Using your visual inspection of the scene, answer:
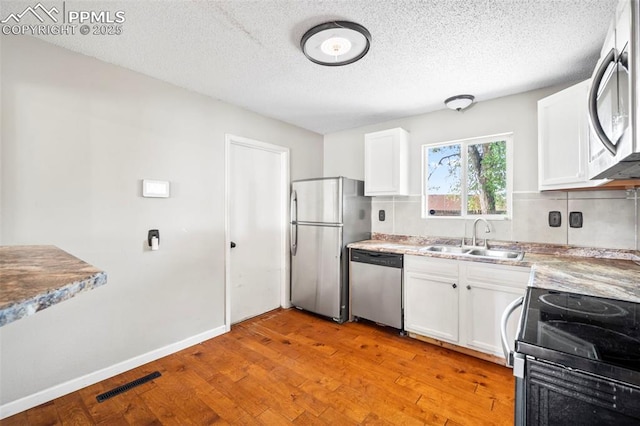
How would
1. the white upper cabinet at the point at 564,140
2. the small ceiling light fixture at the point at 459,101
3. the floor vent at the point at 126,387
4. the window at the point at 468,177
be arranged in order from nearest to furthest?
the floor vent at the point at 126,387 < the white upper cabinet at the point at 564,140 < the small ceiling light fixture at the point at 459,101 < the window at the point at 468,177

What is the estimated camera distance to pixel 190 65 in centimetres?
217

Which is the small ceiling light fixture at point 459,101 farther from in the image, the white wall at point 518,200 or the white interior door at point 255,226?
the white interior door at point 255,226

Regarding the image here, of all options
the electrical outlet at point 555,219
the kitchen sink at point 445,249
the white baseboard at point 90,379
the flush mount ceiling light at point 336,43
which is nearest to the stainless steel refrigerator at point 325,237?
the kitchen sink at point 445,249

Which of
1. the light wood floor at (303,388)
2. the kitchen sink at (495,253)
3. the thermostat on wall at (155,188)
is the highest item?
the thermostat on wall at (155,188)

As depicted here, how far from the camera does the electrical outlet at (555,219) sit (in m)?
2.46

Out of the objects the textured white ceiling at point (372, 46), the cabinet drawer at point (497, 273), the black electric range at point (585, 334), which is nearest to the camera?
the black electric range at point (585, 334)

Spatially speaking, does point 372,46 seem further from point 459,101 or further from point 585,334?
point 585,334

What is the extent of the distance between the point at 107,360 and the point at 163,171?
1526 mm

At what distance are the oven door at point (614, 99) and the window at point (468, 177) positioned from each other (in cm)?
176

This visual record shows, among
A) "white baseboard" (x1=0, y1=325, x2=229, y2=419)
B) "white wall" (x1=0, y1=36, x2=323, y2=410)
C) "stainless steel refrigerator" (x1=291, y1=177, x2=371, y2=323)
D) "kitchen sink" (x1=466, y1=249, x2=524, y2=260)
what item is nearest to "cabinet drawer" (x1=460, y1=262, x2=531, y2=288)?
"kitchen sink" (x1=466, y1=249, x2=524, y2=260)

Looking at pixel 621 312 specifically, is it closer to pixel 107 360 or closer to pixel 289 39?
pixel 289 39

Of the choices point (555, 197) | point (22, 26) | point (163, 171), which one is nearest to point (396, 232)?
point (555, 197)

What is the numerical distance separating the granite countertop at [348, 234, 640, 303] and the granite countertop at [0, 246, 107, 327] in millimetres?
1874

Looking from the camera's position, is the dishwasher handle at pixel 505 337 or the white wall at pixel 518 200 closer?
the dishwasher handle at pixel 505 337
